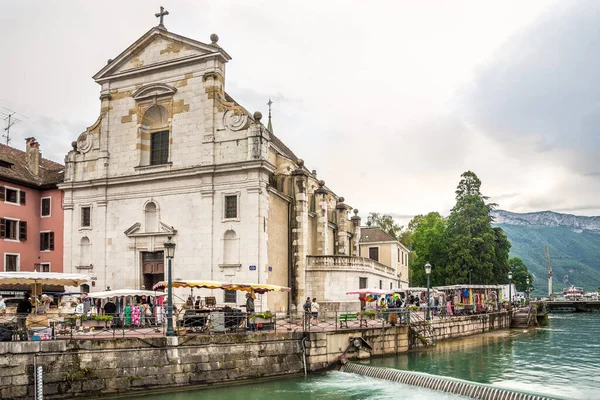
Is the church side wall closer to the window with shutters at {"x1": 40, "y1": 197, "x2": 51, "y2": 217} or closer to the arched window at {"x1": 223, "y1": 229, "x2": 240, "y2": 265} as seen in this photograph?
the arched window at {"x1": 223, "y1": 229, "x2": 240, "y2": 265}

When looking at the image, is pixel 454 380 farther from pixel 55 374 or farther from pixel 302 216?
pixel 302 216

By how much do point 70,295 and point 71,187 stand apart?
29.7ft

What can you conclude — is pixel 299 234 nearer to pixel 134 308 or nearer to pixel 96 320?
pixel 134 308

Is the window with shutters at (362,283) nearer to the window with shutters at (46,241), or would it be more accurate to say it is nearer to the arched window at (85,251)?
the arched window at (85,251)

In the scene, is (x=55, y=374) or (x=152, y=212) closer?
(x=55, y=374)

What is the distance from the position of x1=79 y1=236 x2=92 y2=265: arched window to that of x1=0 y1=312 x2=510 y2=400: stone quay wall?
20.7 m

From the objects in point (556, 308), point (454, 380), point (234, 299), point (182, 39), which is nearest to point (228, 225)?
point (234, 299)

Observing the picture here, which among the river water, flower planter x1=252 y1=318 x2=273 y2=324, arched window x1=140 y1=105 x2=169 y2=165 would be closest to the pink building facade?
arched window x1=140 y1=105 x2=169 y2=165

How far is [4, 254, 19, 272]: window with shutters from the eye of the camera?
42.0 metres

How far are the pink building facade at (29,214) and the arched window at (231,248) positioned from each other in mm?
14258

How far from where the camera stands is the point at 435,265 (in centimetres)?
7562

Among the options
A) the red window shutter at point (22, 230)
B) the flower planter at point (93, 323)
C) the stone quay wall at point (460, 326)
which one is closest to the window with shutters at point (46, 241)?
the red window shutter at point (22, 230)

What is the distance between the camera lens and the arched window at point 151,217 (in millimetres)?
40250

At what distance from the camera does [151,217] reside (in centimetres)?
4056
